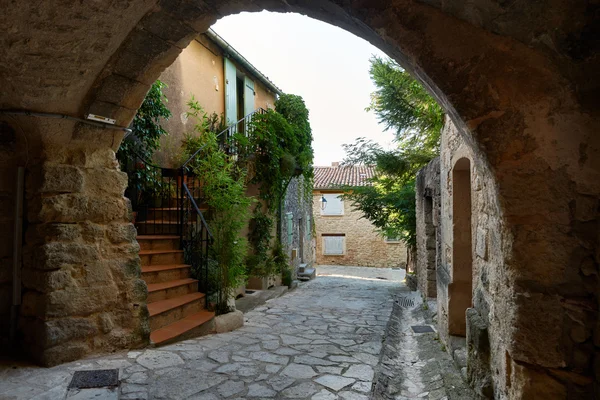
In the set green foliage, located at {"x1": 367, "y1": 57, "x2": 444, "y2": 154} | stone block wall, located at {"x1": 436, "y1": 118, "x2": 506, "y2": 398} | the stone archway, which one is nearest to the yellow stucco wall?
green foliage, located at {"x1": 367, "y1": 57, "x2": 444, "y2": 154}

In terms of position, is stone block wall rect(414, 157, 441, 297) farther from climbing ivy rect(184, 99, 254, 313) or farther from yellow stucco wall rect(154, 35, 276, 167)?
yellow stucco wall rect(154, 35, 276, 167)

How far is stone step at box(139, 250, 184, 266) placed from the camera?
5066mm

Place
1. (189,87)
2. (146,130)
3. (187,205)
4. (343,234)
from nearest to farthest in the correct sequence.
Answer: (187,205)
(146,130)
(189,87)
(343,234)

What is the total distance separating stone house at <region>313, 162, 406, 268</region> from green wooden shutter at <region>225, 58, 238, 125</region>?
12.0 meters

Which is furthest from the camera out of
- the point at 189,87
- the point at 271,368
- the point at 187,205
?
the point at 189,87

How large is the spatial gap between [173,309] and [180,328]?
0.26 meters

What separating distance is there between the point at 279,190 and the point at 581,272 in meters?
7.75

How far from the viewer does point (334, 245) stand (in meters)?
22.2

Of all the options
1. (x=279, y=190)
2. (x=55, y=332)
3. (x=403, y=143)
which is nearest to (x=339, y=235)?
(x=403, y=143)

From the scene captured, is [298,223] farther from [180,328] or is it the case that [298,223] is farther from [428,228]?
[180,328]

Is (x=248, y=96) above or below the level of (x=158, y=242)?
above

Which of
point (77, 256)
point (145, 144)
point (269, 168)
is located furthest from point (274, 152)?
point (77, 256)

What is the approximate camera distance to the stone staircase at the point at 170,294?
13.8 ft

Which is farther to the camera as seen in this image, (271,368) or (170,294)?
(170,294)
